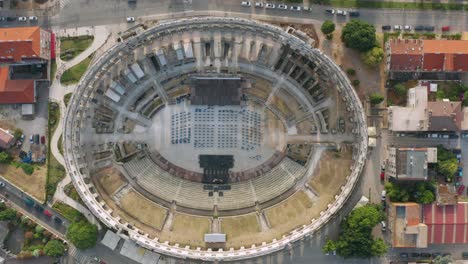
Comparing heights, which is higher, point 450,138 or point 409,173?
point 450,138

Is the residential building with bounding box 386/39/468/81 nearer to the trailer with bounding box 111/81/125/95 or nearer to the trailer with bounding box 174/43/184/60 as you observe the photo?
the trailer with bounding box 174/43/184/60

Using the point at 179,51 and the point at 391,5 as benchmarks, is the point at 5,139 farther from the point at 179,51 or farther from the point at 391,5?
the point at 391,5

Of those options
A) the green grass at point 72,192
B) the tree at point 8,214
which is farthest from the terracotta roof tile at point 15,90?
the tree at point 8,214

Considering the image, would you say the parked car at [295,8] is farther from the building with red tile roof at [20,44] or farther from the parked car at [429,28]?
the building with red tile roof at [20,44]

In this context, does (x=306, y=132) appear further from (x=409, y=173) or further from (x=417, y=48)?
(x=417, y=48)

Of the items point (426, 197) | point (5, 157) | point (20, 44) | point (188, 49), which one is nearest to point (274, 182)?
point (426, 197)

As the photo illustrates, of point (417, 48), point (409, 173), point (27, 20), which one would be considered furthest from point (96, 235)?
point (417, 48)
